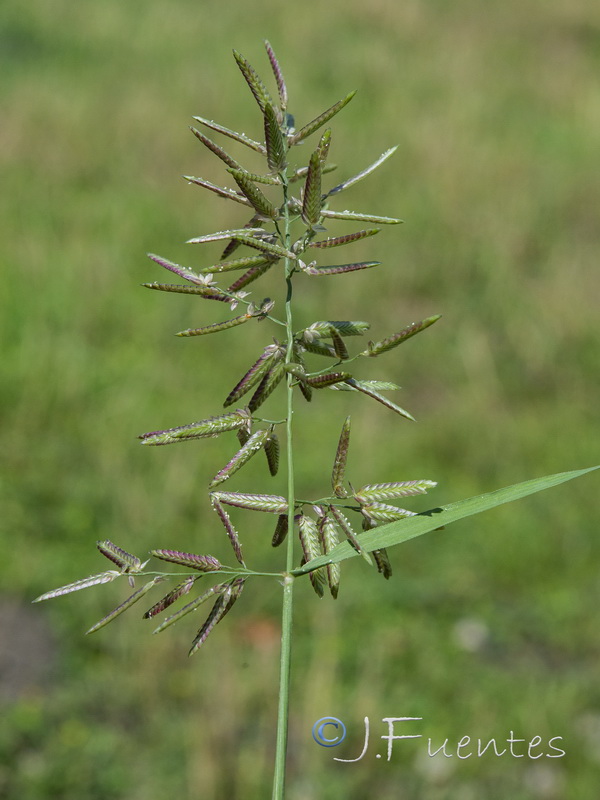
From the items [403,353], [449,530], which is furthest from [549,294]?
[449,530]

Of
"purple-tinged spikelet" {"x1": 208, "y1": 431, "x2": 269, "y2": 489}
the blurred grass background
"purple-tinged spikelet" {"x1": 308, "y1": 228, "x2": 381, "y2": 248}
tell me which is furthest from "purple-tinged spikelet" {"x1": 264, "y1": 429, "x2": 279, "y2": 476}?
the blurred grass background

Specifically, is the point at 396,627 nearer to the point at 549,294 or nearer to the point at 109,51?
the point at 549,294

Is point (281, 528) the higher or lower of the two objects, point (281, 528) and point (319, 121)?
the lower

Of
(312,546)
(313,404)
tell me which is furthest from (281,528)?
(313,404)

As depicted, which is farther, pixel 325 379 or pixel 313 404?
pixel 313 404

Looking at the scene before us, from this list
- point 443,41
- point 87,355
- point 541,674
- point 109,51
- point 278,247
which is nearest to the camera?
point 278,247

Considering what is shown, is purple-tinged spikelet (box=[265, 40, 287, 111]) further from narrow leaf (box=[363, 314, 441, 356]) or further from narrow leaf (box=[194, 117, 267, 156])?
narrow leaf (box=[363, 314, 441, 356])

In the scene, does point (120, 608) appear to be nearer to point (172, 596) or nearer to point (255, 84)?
point (172, 596)
